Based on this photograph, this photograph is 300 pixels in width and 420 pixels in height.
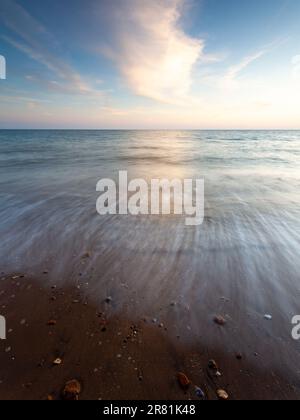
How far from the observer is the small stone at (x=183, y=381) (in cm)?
227

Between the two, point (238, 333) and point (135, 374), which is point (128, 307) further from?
point (238, 333)

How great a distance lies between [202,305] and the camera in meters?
3.29

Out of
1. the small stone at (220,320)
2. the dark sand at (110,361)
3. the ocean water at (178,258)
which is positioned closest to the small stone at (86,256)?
the ocean water at (178,258)

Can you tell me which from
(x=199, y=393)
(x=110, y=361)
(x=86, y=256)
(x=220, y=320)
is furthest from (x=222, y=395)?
(x=86, y=256)

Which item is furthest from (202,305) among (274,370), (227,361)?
(274,370)

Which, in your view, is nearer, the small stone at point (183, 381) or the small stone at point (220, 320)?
the small stone at point (183, 381)

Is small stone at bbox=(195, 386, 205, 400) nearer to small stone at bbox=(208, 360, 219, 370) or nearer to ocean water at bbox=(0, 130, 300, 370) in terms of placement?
small stone at bbox=(208, 360, 219, 370)

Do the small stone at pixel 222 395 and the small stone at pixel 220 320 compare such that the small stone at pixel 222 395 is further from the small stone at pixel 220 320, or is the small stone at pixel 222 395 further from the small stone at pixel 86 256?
the small stone at pixel 86 256

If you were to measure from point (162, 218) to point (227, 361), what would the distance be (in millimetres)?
3947

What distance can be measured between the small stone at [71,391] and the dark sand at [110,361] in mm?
48

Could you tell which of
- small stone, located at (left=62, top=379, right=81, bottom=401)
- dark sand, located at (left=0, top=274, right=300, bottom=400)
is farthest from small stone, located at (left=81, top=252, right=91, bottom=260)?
small stone, located at (left=62, top=379, right=81, bottom=401)

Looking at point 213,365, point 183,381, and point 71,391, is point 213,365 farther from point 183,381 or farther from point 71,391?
point 71,391

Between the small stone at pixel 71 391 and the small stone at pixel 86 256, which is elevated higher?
the small stone at pixel 86 256
